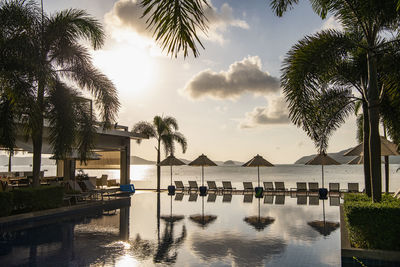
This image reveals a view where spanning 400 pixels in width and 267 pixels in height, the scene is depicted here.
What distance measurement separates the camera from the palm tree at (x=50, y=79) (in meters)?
10.0

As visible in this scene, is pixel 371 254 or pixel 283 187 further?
pixel 283 187

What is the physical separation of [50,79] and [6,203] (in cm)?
384

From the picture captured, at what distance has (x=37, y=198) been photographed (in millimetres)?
11414

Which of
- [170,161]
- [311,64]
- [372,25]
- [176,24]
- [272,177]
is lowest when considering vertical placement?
[272,177]

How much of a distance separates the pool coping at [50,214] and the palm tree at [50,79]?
1.26 m

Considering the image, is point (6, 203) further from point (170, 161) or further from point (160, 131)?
point (160, 131)

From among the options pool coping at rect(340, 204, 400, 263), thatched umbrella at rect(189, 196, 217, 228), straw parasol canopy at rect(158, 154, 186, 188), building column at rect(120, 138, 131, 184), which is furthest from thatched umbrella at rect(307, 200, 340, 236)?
building column at rect(120, 138, 131, 184)

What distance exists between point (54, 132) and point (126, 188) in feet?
29.3

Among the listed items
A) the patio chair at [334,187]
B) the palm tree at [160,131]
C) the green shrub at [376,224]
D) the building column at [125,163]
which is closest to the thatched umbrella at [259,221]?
the green shrub at [376,224]

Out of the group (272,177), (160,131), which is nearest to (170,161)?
(160,131)

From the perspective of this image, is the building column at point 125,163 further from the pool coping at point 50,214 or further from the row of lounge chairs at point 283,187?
the pool coping at point 50,214

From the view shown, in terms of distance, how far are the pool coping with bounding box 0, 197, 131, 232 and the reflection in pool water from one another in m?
0.81

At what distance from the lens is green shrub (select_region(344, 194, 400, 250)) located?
6.00 m

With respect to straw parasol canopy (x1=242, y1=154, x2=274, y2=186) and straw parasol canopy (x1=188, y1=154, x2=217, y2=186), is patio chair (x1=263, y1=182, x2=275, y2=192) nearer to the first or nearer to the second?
straw parasol canopy (x1=242, y1=154, x2=274, y2=186)
